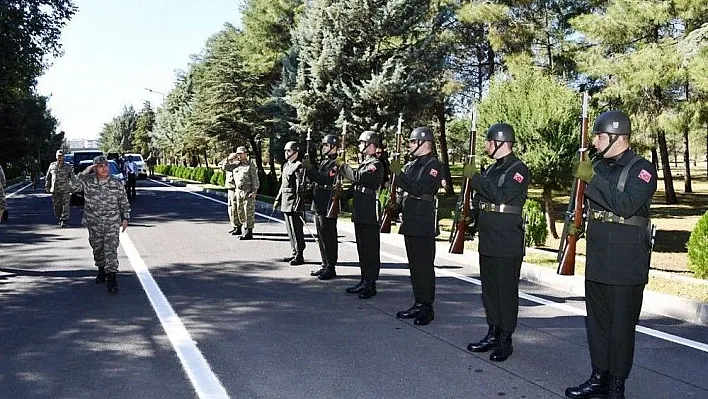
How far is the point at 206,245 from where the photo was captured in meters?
13.8

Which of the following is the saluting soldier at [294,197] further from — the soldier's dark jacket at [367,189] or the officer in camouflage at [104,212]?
the officer in camouflage at [104,212]

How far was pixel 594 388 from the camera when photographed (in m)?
4.95

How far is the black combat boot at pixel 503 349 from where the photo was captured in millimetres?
5910

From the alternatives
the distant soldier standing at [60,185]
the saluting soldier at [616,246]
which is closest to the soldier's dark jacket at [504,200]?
the saluting soldier at [616,246]

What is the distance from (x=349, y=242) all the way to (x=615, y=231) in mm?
9755

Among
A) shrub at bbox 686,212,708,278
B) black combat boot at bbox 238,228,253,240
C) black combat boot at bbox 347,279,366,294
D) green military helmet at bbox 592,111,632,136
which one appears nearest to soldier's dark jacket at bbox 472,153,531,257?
green military helmet at bbox 592,111,632,136

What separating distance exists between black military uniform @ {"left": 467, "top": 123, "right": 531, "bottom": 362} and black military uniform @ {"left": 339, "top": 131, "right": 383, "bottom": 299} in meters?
2.53

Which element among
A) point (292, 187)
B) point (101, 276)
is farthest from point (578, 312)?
point (101, 276)

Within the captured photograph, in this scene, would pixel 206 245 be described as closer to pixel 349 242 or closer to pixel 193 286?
pixel 349 242

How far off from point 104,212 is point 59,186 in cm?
875

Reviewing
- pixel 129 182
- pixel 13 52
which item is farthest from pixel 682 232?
pixel 13 52

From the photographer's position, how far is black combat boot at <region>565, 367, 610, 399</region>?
493 centimetres

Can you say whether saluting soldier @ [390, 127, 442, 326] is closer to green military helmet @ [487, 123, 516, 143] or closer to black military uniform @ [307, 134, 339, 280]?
green military helmet @ [487, 123, 516, 143]

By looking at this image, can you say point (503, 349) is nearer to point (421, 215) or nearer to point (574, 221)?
point (574, 221)
